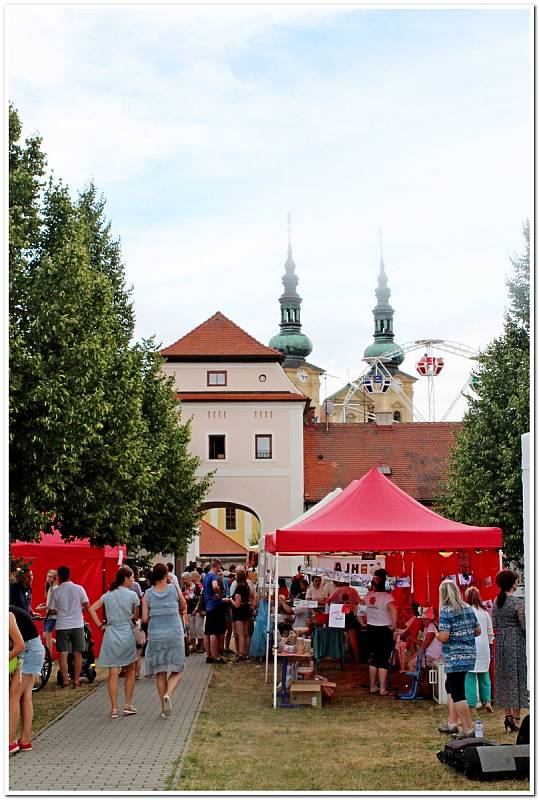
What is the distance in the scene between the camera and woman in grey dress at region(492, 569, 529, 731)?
11.8 m

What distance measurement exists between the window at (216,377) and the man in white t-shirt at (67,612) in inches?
1335

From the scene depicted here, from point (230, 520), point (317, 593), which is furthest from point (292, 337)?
point (317, 593)

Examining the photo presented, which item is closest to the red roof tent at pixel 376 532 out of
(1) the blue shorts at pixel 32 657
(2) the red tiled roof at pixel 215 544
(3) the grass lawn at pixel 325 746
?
(3) the grass lawn at pixel 325 746

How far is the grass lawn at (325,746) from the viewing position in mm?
9258

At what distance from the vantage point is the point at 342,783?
9328 millimetres

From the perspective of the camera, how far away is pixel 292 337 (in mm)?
109312

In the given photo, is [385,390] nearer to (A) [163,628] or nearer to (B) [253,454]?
(B) [253,454]

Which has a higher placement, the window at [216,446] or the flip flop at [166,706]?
the window at [216,446]

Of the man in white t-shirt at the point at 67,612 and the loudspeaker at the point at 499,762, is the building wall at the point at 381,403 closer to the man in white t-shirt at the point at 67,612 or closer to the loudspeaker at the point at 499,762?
the man in white t-shirt at the point at 67,612

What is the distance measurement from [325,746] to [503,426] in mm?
20777
